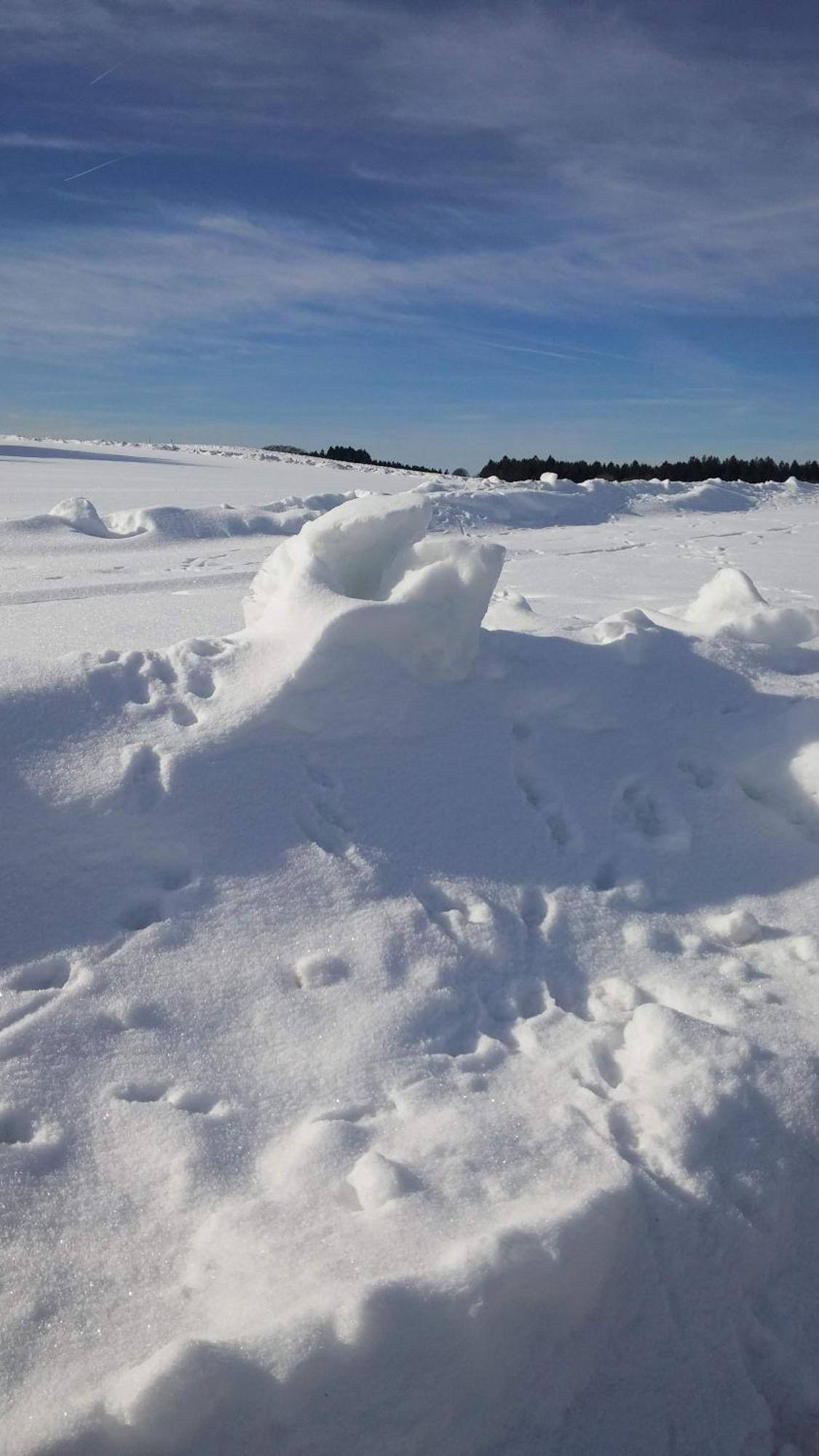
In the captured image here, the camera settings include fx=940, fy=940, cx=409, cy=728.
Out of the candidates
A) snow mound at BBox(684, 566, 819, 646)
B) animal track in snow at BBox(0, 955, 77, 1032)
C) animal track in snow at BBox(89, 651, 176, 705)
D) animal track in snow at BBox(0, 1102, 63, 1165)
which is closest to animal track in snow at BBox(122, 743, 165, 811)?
animal track in snow at BBox(89, 651, 176, 705)

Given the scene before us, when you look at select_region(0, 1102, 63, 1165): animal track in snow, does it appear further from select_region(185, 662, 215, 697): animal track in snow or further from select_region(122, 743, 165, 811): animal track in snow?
select_region(185, 662, 215, 697): animal track in snow

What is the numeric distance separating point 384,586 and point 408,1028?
83.2 inches

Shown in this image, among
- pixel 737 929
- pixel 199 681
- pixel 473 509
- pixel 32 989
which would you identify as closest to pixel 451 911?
pixel 737 929

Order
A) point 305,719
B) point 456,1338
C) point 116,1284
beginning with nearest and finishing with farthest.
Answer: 1. point 456,1338
2. point 116,1284
3. point 305,719

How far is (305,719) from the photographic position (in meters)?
3.35

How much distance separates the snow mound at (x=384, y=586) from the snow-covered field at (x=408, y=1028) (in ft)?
0.06

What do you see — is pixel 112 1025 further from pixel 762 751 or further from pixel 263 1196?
pixel 762 751

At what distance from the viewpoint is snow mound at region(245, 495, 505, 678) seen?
12.0ft

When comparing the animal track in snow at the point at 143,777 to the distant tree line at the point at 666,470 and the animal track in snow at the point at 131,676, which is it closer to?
the animal track in snow at the point at 131,676

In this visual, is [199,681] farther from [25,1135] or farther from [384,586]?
[25,1135]

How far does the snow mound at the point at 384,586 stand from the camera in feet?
12.0

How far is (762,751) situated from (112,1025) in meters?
2.64

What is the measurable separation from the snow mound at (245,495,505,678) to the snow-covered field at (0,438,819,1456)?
18mm

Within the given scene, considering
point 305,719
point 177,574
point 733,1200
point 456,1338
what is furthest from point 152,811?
point 177,574
